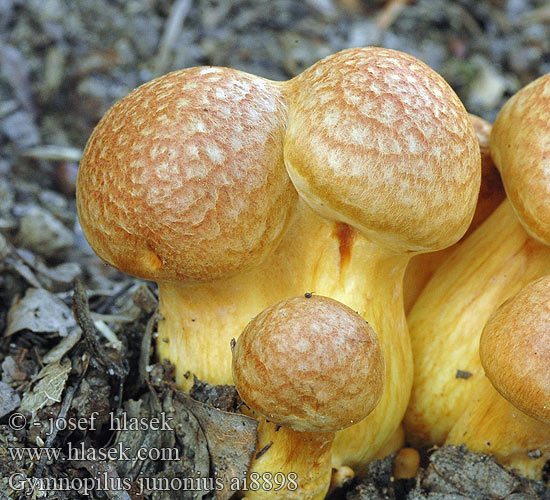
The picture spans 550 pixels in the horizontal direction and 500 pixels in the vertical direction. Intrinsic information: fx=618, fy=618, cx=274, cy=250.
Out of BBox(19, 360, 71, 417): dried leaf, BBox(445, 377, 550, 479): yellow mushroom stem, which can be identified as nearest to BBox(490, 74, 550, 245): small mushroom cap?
BBox(445, 377, 550, 479): yellow mushroom stem

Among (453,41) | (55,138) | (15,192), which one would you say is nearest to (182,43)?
(55,138)

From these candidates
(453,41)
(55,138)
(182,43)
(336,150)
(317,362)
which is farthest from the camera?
(453,41)

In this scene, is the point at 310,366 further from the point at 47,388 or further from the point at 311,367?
the point at 47,388

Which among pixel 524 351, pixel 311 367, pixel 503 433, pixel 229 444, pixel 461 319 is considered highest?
pixel 524 351

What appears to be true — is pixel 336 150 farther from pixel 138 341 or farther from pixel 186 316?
pixel 138 341

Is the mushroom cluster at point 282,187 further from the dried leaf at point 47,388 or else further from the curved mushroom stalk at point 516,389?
the dried leaf at point 47,388

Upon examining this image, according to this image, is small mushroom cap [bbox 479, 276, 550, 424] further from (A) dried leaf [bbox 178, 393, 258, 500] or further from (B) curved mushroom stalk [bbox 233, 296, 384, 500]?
(A) dried leaf [bbox 178, 393, 258, 500]
